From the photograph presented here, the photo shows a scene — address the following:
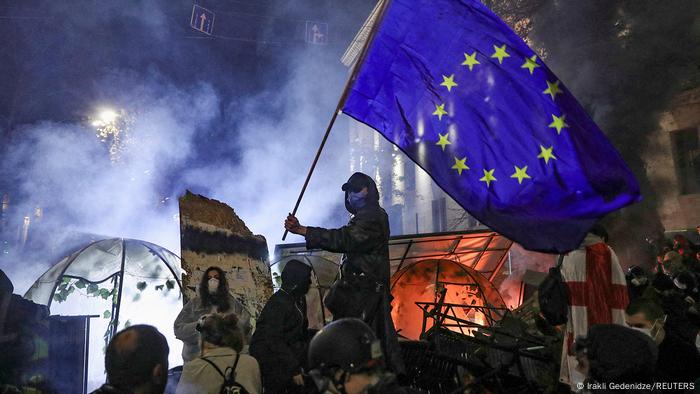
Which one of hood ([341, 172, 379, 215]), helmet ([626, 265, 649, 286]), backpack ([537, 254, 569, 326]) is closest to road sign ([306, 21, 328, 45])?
helmet ([626, 265, 649, 286])

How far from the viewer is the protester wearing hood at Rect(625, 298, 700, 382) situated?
185 inches

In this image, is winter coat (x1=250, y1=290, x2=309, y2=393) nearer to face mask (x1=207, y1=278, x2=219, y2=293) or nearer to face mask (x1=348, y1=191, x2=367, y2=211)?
face mask (x1=348, y1=191, x2=367, y2=211)

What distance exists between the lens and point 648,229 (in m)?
17.5

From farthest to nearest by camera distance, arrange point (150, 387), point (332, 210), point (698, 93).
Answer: point (332, 210), point (698, 93), point (150, 387)

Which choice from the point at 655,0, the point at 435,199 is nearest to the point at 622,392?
the point at 655,0

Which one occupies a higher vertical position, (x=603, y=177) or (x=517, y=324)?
(x=603, y=177)

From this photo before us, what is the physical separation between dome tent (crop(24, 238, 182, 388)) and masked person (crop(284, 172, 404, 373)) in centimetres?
466

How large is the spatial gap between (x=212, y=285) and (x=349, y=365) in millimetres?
4227

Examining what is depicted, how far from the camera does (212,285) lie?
6.33 m

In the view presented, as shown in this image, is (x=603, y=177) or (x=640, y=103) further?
(x=640, y=103)

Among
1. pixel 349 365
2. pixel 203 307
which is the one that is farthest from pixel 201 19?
pixel 349 365

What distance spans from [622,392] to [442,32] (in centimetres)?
359

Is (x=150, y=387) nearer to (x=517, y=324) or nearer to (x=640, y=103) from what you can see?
(x=517, y=324)

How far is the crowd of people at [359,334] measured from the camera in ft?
8.52
